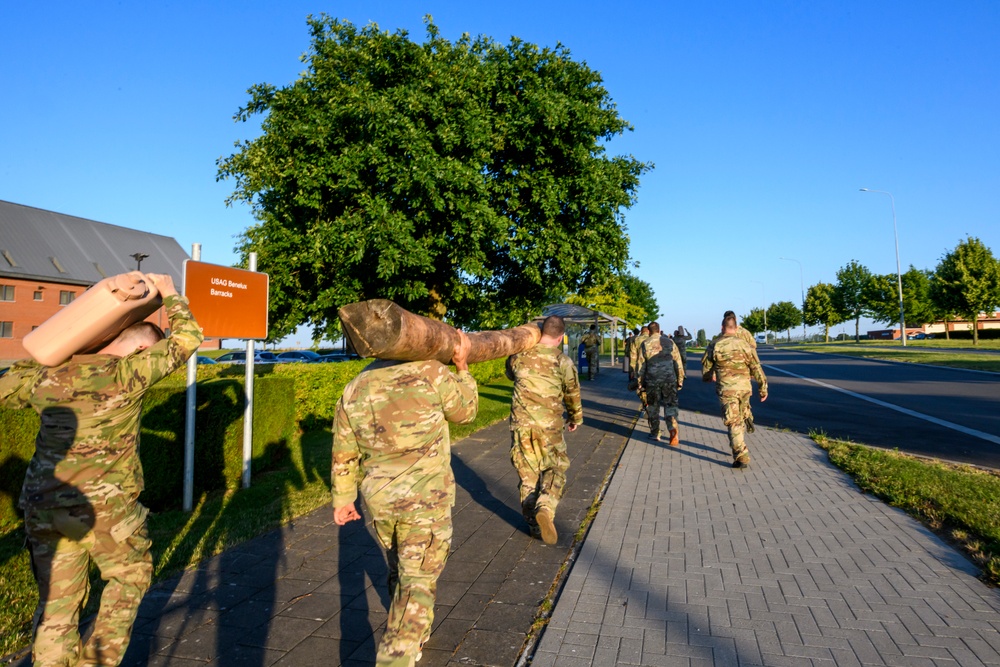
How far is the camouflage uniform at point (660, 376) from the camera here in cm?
1047

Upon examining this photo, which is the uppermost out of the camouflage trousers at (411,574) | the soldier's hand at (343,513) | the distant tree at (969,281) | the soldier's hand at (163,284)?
the distant tree at (969,281)

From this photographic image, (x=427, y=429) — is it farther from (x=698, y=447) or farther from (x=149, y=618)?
(x=698, y=447)

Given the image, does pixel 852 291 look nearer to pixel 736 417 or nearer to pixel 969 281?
pixel 969 281

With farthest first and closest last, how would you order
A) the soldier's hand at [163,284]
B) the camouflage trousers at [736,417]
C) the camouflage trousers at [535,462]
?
Result: the camouflage trousers at [736,417] < the camouflage trousers at [535,462] < the soldier's hand at [163,284]

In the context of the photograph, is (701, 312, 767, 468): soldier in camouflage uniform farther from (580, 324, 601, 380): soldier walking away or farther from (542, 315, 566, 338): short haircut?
(580, 324, 601, 380): soldier walking away

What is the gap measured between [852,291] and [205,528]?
8371cm

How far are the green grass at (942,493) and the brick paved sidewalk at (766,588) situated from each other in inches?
7.5

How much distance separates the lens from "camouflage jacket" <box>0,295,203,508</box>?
3.00 metres

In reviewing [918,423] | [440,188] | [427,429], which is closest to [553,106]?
[440,188]

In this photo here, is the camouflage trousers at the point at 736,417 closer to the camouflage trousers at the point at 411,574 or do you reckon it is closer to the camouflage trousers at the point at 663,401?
the camouflage trousers at the point at 663,401

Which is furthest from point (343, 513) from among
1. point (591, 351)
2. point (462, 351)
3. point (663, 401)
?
point (591, 351)

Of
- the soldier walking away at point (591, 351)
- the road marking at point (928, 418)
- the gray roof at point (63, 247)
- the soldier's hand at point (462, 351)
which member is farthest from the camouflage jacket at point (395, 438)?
the gray roof at point (63, 247)

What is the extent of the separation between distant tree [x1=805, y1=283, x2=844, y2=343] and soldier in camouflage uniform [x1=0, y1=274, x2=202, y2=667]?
8723cm

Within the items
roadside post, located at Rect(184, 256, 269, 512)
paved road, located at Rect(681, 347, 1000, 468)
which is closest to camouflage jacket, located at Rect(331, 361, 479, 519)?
roadside post, located at Rect(184, 256, 269, 512)
